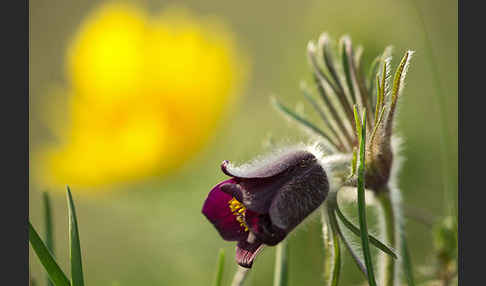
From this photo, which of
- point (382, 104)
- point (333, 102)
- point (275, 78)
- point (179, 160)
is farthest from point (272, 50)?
point (382, 104)

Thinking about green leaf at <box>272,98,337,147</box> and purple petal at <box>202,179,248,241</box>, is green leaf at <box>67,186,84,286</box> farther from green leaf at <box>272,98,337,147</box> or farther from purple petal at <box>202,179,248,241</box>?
green leaf at <box>272,98,337,147</box>

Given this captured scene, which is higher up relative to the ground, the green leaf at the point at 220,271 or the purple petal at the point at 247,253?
the purple petal at the point at 247,253

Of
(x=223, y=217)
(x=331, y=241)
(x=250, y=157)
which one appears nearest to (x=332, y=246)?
(x=331, y=241)

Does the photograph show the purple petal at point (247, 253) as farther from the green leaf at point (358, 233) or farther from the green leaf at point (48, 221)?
the green leaf at point (48, 221)

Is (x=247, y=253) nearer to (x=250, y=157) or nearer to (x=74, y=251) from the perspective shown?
(x=74, y=251)

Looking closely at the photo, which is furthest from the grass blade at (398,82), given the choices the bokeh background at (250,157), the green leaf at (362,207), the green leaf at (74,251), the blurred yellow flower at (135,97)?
the blurred yellow flower at (135,97)
